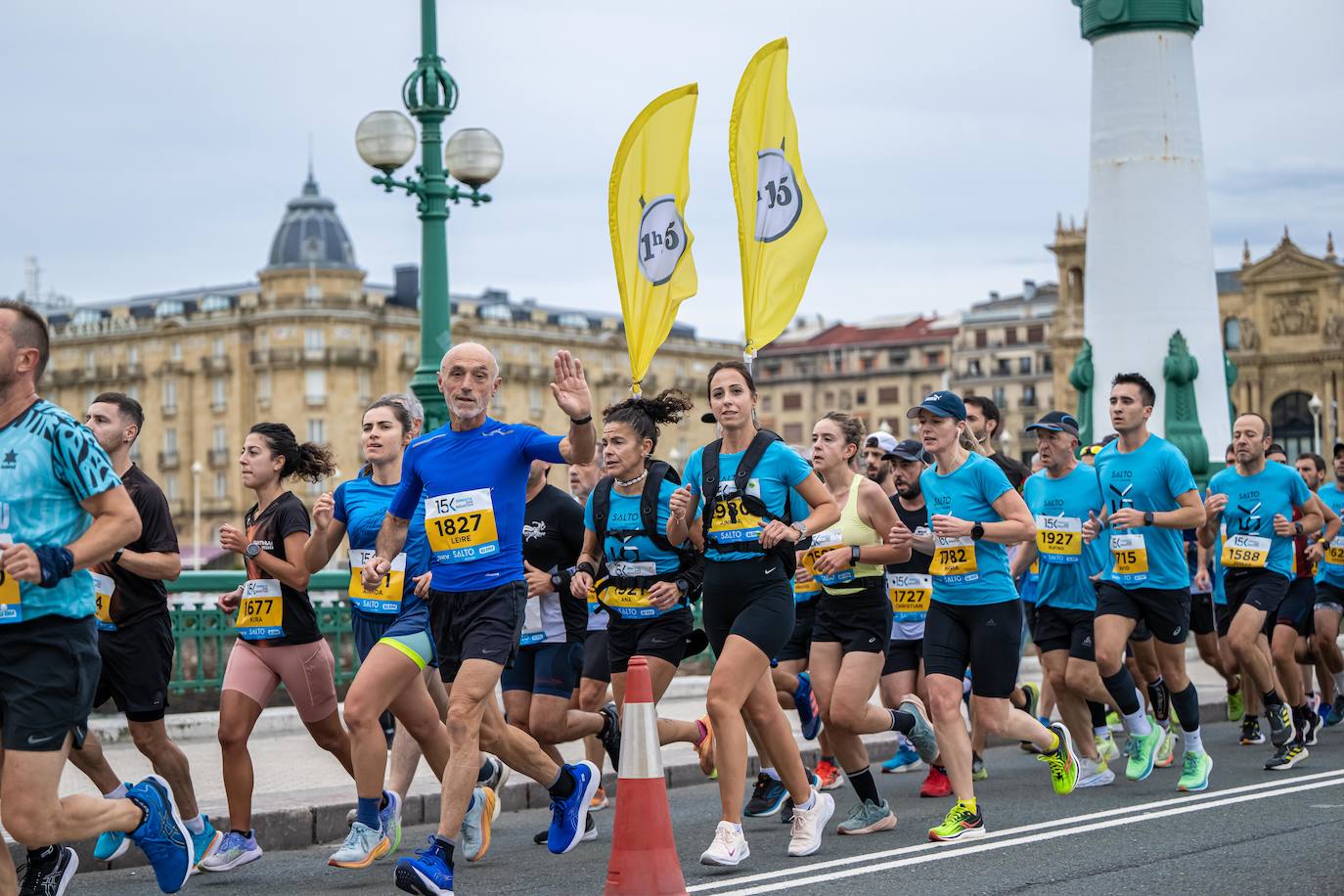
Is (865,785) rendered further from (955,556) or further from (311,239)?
(311,239)

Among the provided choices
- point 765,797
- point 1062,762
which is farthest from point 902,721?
point 1062,762

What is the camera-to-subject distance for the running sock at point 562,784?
29.5ft

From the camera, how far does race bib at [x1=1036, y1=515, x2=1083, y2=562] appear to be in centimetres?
1203

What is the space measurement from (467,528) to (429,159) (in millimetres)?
8909

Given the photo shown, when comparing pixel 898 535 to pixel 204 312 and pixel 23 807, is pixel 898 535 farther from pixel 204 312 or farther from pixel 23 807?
pixel 204 312

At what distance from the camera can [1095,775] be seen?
11.6 metres

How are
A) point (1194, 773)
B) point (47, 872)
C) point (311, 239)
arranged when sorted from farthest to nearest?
point (311, 239) < point (1194, 773) < point (47, 872)

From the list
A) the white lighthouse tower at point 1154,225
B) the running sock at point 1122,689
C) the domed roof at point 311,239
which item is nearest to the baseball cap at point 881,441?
the running sock at point 1122,689

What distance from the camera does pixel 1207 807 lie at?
399 inches

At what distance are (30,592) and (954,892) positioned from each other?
11.7 feet

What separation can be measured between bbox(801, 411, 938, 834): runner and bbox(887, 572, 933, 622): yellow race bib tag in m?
0.82

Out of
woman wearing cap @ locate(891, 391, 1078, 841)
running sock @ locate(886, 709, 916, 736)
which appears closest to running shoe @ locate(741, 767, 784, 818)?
running sock @ locate(886, 709, 916, 736)

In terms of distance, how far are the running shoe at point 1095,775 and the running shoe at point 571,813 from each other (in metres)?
3.61

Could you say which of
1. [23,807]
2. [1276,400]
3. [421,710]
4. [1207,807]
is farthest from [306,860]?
[1276,400]
